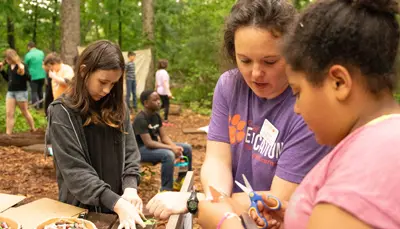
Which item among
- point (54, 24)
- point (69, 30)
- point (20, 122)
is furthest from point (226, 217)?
point (54, 24)

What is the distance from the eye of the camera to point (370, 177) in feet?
2.34

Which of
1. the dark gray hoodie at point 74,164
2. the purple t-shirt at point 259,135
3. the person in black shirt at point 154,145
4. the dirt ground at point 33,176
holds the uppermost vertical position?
the purple t-shirt at point 259,135

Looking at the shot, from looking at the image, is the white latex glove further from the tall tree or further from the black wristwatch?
the tall tree

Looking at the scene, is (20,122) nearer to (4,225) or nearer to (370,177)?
(4,225)

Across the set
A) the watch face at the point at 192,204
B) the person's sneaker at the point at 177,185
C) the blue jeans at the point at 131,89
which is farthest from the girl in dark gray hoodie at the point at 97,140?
the blue jeans at the point at 131,89

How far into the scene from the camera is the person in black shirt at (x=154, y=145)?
16.4 feet

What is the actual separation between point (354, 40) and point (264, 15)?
708 millimetres

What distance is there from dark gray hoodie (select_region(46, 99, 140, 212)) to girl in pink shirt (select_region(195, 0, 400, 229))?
146cm

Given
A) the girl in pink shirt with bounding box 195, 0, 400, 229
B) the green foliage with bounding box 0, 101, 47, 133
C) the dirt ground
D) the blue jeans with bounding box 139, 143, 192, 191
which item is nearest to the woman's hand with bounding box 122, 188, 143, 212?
the girl in pink shirt with bounding box 195, 0, 400, 229

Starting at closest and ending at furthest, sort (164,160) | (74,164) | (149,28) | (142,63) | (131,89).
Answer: (74,164)
(164,160)
(131,89)
(142,63)
(149,28)

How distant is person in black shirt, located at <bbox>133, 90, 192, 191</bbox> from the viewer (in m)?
5.01

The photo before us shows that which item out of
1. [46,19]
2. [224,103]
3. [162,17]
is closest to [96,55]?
[224,103]

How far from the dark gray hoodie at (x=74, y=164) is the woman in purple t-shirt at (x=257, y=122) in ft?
2.30

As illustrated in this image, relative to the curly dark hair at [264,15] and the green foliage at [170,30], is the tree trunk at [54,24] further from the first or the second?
the curly dark hair at [264,15]
